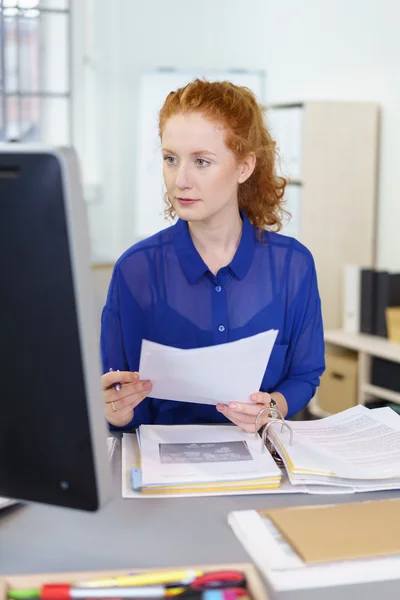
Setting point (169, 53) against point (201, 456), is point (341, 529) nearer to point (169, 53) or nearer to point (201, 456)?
point (201, 456)

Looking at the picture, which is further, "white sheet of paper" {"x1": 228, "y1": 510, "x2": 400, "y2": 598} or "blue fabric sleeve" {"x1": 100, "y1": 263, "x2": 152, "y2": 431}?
"blue fabric sleeve" {"x1": 100, "y1": 263, "x2": 152, "y2": 431}

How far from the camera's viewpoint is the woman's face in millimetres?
1571

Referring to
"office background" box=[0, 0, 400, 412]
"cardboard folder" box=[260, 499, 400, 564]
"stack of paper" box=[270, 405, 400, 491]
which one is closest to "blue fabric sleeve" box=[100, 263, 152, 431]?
"stack of paper" box=[270, 405, 400, 491]

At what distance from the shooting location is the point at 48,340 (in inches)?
30.4

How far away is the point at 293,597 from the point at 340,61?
353cm

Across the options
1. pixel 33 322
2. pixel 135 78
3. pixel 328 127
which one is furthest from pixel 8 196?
pixel 135 78

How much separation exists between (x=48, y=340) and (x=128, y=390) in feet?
2.00

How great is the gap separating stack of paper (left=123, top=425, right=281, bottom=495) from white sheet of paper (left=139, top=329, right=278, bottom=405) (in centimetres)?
7

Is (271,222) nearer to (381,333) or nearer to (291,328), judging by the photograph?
(291,328)

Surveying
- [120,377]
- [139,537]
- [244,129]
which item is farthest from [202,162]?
[139,537]

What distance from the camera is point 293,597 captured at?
0.88m

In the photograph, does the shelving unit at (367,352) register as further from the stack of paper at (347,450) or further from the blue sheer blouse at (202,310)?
the stack of paper at (347,450)

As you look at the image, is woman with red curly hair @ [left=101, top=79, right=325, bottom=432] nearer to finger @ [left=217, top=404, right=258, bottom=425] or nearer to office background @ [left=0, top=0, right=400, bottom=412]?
finger @ [left=217, top=404, right=258, bottom=425]

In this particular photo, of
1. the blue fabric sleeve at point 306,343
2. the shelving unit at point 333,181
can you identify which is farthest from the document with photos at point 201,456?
the shelving unit at point 333,181
